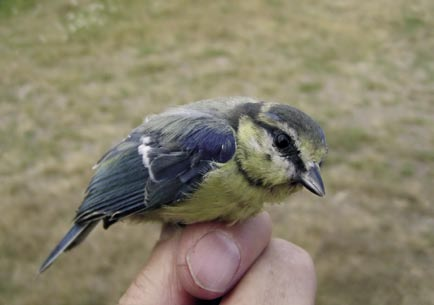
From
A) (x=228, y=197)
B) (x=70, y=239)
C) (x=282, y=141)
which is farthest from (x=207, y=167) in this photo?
(x=70, y=239)

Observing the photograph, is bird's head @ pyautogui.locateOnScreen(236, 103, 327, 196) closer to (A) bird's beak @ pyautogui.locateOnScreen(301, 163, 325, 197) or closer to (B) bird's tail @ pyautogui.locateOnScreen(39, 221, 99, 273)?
(A) bird's beak @ pyautogui.locateOnScreen(301, 163, 325, 197)

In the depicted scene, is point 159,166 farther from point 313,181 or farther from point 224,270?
point 313,181

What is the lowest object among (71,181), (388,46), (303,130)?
(388,46)

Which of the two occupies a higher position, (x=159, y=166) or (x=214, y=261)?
(x=159, y=166)

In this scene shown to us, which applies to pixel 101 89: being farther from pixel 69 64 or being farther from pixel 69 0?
pixel 69 0

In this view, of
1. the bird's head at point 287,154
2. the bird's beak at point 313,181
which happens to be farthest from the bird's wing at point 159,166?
the bird's beak at point 313,181

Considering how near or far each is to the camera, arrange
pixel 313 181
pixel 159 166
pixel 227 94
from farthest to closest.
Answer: pixel 227 94
pixel 159 166
pixel 313 181

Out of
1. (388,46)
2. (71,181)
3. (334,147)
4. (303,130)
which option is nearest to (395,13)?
(388,46)

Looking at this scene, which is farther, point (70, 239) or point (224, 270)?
point (70, 239)
